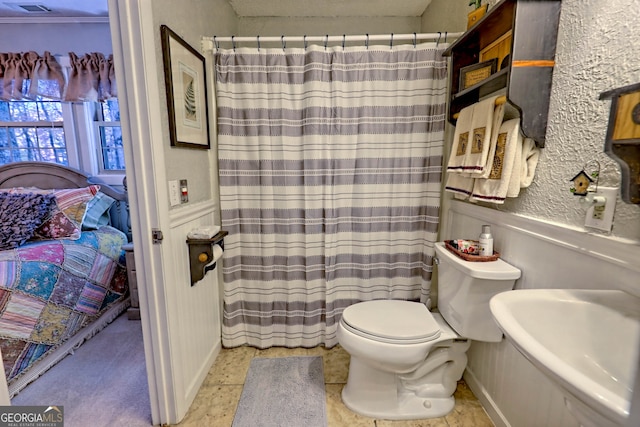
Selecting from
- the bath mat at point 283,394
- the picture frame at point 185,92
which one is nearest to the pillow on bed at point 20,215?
the picture frame at point 185,92

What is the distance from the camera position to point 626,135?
605 mm

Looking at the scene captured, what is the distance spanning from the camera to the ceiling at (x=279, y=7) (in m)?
1.89

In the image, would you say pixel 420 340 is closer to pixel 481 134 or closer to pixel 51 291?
pixel 481 134

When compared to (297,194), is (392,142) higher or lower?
higher

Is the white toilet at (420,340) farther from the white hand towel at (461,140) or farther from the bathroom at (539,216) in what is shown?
the white hand towel at (461,140)

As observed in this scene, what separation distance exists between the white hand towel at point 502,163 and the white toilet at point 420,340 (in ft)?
1.01

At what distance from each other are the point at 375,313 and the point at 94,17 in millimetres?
3211

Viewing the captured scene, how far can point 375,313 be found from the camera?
1436 millimetres

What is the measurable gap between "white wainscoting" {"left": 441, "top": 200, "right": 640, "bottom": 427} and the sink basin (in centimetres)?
10

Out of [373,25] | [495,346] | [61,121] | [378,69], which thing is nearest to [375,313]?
[495,346]

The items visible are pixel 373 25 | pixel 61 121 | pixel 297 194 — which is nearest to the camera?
pixel 297 194

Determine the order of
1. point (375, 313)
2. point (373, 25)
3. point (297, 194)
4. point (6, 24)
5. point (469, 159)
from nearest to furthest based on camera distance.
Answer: point (469, 159) < point (375, 313) < point (297, 194) < point (373, 25) < point (6, 24)

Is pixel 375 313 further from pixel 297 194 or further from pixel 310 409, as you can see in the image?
pixel 297 194

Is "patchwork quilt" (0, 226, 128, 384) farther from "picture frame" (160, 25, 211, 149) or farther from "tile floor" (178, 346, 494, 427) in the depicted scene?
"picture frame" (160, 25, 211, 149)
